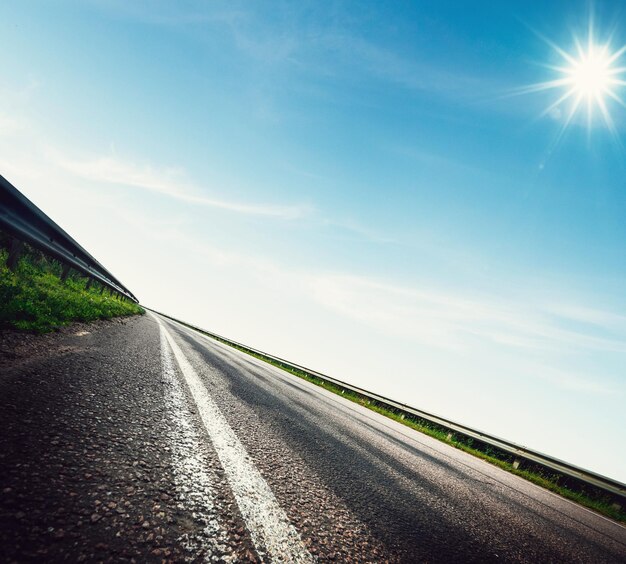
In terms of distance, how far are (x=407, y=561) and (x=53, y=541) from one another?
5.52 ft

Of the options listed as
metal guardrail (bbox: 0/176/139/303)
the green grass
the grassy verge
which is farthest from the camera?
the grassy verge

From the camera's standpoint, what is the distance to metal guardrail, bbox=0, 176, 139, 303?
364 cm

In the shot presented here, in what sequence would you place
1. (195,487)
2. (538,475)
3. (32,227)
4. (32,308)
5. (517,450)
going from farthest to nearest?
(517,450), (538,475), (32,308), (32,227), (195,487)

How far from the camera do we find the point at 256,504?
67.3 inches

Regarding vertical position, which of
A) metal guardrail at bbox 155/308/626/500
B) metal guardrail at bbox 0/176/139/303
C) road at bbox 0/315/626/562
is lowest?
road at bbox 0/315/626/562

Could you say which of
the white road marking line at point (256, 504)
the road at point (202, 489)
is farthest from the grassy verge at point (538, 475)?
the white road marking line at point (256, 504)

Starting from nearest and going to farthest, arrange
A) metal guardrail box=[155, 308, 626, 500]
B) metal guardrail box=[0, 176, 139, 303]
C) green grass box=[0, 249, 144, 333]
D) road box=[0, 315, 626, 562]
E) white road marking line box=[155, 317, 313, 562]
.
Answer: road box=[0, 315, 626, 562] < white road marking line box=[155, 317, 313, 562] < metal guardrail box=[0, 176, 139, 303] < green grass box=[0, 249, 144, 333] < metal guardrail box=[155, 308, 626, 500]

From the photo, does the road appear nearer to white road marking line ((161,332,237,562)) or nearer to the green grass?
white road marking line ((161,332,237,562))

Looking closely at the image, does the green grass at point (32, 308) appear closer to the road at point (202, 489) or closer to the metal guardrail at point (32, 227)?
the road at point (202, 489)

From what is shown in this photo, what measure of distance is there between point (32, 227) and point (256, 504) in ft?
16.3

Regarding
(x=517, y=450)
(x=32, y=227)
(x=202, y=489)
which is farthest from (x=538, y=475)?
(x=32, y=227)

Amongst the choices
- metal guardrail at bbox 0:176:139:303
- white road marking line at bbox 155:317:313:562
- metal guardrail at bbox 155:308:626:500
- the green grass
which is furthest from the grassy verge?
metal guardrail at bbox 0:176:139:303

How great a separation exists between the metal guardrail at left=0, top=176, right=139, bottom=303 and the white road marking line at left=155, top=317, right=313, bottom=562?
3442 millimetres

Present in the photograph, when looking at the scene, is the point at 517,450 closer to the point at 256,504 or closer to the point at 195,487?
the point at 256,504
